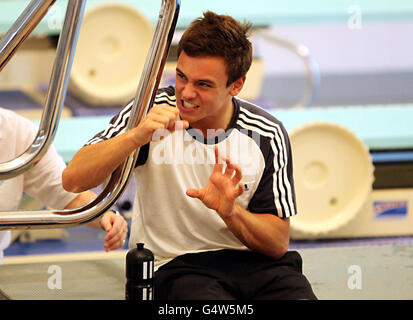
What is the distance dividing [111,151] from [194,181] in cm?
28

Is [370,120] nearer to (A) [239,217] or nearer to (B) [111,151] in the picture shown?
(A) [239,217]

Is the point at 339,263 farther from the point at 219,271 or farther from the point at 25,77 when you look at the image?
the point at 25,77

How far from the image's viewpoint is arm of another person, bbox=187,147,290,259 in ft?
4.72

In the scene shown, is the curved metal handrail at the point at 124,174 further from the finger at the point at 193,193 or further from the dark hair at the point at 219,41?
the dark hair at the point at 219,41

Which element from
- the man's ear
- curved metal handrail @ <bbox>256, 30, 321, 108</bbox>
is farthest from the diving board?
the man's ear

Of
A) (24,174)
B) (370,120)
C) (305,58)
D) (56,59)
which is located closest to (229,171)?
(56,59)

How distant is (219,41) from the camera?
5.07ft

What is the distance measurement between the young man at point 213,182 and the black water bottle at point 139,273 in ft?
0.29

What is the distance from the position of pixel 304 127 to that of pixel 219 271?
5.67 ft

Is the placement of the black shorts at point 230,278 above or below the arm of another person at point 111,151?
below

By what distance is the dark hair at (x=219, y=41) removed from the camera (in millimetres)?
1530

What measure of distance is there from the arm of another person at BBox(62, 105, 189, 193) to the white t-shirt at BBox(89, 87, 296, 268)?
0.32ft

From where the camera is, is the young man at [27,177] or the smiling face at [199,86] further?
the young man at [27,177]

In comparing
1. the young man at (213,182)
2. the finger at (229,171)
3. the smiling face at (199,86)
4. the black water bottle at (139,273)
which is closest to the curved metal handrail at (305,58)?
the young man at (213,182)
